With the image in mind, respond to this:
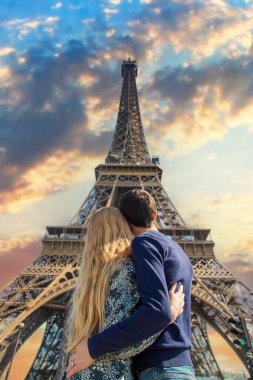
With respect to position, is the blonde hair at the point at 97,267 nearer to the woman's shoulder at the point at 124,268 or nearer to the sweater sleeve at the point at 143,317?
the woman's shoulder at the point at 124,268

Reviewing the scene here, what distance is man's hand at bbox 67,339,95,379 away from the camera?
2330mm

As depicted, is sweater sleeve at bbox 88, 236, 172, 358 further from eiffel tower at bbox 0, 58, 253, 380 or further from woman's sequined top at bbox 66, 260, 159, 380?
eiffel tower at bbox 0, 58, 253, 380

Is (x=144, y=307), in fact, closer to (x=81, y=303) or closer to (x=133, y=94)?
(x=81, y=303)

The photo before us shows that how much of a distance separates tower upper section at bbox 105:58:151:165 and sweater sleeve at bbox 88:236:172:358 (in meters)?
34.2

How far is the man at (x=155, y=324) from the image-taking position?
2205 mm

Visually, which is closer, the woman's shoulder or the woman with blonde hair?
the woman with blonde hair

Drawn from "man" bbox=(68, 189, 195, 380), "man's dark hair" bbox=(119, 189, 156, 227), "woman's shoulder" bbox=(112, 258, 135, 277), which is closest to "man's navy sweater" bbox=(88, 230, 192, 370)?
"man" bbox=(68, 189, 195, 380)

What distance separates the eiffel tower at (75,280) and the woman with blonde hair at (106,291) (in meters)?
14.5

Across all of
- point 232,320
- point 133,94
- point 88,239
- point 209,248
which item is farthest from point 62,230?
point 133,94

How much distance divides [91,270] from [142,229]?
58cm

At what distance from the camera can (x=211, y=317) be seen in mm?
21125

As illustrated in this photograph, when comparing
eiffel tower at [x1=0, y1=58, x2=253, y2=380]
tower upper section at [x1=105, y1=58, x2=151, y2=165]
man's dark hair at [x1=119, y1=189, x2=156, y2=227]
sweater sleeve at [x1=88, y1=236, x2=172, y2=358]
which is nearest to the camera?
sweater sleeve at [x1=88, y1=236, x2=172, y2=358]

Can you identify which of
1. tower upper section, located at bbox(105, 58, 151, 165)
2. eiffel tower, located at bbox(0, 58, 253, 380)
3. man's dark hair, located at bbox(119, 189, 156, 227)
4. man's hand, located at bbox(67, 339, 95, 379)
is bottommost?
man's hand, located at bbox(67, 339, 95, 379)

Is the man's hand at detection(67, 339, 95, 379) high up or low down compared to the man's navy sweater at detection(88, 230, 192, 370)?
down
